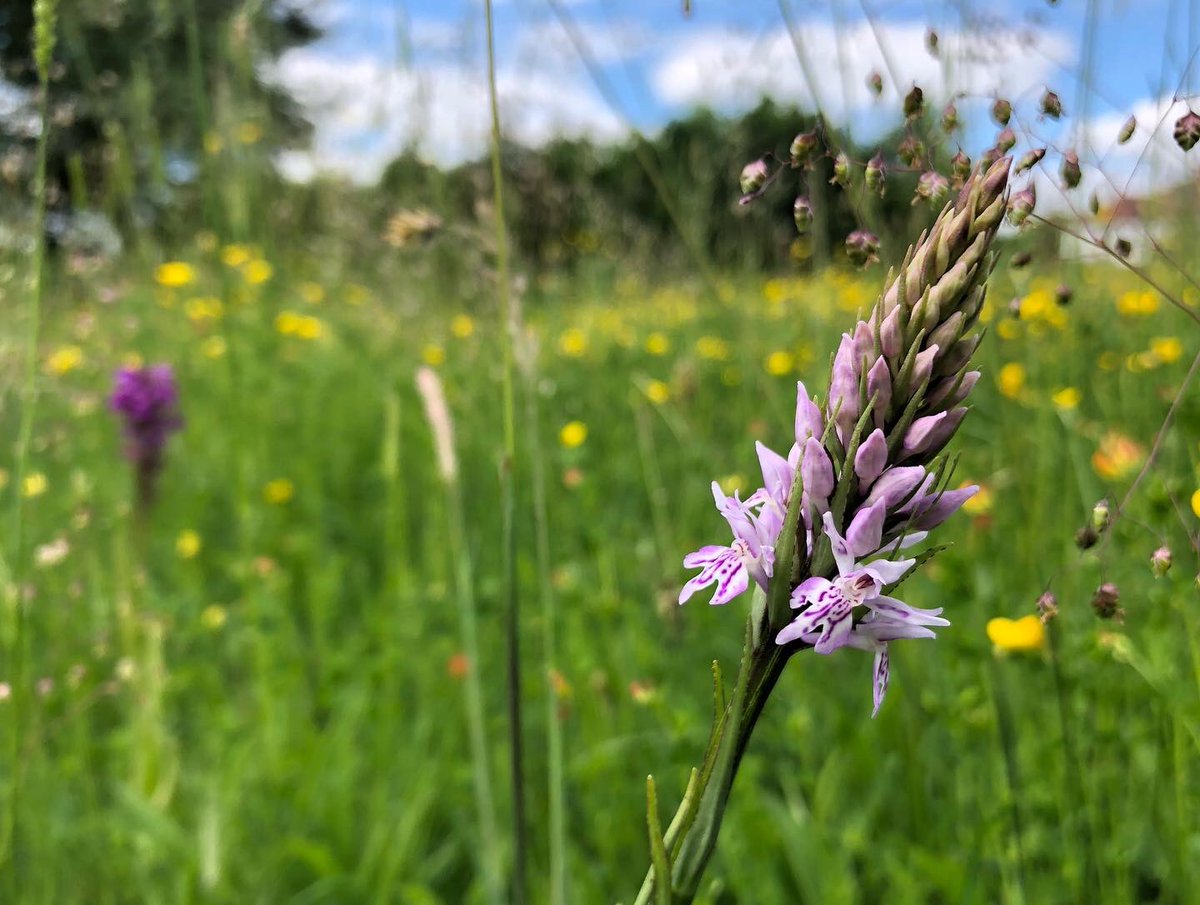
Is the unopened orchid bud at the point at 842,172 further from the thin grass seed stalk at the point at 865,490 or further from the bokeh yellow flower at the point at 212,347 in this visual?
the bokeh yellow flower at the point at 212,347

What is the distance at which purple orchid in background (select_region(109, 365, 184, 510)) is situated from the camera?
3596mm

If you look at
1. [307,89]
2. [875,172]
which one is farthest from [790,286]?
[875,172]

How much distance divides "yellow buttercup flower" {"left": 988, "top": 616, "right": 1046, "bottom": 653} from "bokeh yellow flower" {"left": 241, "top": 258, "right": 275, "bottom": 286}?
5846mm

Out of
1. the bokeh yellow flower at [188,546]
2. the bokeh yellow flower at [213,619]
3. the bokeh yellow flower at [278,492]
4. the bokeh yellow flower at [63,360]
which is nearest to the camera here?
the bokeh yellow flower at [213,619]

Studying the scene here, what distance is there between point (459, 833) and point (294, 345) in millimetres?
5172

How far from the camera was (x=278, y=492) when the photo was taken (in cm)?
405

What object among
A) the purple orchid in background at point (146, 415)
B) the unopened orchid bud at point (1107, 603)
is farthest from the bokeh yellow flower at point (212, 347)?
the unopened orchid bud at point (1107, 603)

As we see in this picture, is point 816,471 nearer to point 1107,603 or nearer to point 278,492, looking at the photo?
point 1107,603

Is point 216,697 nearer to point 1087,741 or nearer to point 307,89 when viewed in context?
point 1087,741

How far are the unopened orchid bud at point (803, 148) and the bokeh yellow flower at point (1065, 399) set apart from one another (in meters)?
1.97

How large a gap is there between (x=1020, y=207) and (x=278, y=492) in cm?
364

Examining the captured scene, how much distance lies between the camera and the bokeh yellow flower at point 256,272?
6784 millimetres

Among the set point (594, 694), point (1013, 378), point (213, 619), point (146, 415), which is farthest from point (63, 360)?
point (1013, 378)

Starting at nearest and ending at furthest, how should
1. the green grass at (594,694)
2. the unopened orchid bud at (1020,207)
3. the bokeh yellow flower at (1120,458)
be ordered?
the unopened orchid bud at (1020,207) → the green grass at (594,694) → the bokeh yellow flower at (1120,458)
